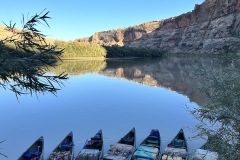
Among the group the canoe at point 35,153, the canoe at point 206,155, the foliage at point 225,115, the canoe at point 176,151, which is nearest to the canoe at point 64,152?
the canoe at point 35,153

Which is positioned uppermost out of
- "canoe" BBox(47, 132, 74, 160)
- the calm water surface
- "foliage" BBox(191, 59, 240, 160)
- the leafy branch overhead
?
the leafy branch overhead

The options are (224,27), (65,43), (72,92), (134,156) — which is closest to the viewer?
(134,156)

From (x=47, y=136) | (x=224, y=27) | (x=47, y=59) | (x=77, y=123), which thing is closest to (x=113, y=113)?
(x=77, y=123)

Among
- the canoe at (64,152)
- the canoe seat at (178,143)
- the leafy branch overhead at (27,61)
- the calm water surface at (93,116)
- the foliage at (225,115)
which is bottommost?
the calm water surface at (93,116)

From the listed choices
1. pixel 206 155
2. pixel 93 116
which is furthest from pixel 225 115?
pixel 93 116

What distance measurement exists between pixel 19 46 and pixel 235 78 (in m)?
10.5

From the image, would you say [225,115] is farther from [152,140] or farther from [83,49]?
[83,49]

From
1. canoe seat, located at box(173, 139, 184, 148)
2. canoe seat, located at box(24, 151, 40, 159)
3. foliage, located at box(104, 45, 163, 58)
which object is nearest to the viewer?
canoe seat, located at box(24, 151, 40, 159)

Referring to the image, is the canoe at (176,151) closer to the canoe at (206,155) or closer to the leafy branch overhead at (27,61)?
the canoe at (206,155)

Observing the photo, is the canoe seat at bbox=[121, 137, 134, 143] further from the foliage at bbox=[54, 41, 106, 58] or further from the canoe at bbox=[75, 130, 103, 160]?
the foliage at bbox=[54, 41, 106, 58]

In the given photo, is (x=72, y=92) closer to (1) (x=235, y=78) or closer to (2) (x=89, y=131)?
(2) (x=89, y=131)

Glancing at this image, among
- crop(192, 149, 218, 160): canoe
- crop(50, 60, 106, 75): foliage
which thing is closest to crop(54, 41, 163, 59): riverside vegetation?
crop(50, 60, 106, 75): foliage

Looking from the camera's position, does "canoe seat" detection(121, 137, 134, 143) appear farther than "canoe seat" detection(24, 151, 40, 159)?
Yes

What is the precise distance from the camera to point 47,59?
702cm
